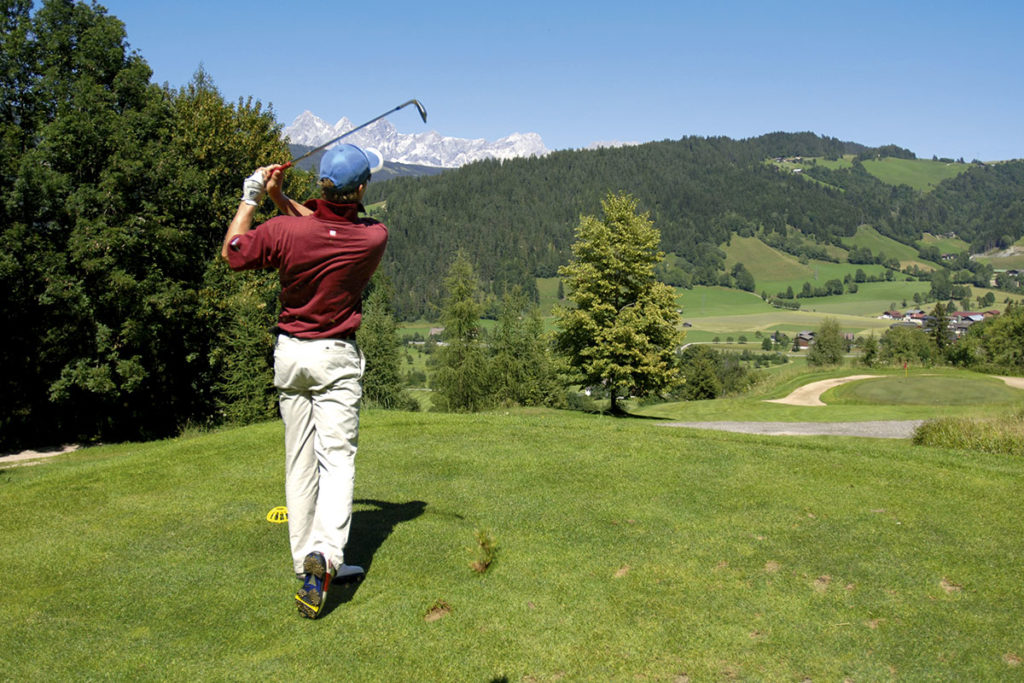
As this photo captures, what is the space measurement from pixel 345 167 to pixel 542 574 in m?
3.49

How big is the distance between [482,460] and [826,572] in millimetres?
4691

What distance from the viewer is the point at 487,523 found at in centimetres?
694

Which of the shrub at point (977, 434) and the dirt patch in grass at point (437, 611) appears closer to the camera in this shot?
the dirt patch in grass at point (437, 611)

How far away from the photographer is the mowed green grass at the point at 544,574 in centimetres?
452

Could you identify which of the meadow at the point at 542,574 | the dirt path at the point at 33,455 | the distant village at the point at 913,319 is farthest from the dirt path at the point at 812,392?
the distant village at the point at 913,319

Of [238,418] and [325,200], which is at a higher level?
[325,200]

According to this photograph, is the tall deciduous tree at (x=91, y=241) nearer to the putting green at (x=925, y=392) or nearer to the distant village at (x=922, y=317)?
the putting green at (x=925, y=392)

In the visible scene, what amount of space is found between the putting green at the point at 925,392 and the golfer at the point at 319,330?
40.9 m

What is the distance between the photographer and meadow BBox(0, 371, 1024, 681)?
4523 mm

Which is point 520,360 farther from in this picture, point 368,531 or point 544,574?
point 544,574

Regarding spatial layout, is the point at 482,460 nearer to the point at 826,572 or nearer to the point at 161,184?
the point at 826,572

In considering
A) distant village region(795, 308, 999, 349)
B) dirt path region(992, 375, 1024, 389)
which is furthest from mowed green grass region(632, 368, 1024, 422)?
distant village region(795, 308, 999, 349)

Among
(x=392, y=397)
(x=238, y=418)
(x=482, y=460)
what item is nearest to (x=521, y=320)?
(x=392, y=397)

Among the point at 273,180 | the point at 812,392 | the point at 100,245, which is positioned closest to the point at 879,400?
the point at 812,392
